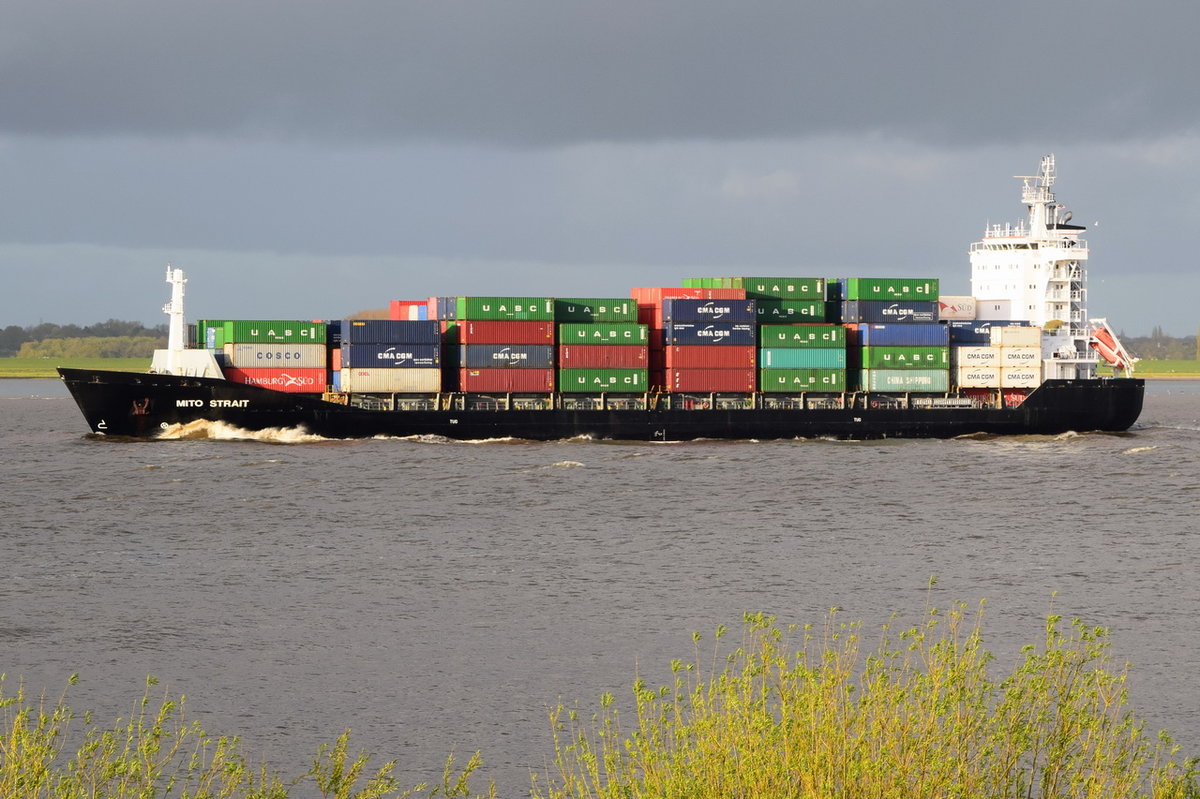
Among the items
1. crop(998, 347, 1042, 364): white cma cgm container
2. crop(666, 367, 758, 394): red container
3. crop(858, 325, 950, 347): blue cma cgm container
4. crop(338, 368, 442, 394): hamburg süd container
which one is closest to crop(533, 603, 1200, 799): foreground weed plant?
crop(338, 368, 442, 394): hamburg süd container

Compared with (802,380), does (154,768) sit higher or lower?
lower

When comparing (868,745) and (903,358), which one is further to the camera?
(903,358)

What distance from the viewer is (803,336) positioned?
6900cm

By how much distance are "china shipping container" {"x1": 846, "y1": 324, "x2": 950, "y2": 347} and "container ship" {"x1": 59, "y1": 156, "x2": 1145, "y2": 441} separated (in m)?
0.11

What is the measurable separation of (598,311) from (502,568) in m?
35.5

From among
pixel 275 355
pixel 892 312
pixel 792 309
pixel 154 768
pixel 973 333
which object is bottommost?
pixel 154 768

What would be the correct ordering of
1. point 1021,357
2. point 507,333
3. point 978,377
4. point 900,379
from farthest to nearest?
point 978,377 → point 1021,357 → point 900,379 → point 507,333

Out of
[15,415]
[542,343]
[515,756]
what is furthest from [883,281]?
[15,415]

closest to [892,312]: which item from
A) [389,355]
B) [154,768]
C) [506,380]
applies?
[506,380]

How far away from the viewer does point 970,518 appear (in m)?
44.2

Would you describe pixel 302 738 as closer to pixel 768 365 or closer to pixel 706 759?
pixel 706 759

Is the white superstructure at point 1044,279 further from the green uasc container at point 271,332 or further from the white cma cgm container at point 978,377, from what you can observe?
the green uasc container at point 271,332

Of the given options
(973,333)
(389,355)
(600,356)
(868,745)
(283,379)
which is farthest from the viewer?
(973,333)

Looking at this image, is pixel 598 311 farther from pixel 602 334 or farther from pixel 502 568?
pixel 502 568
